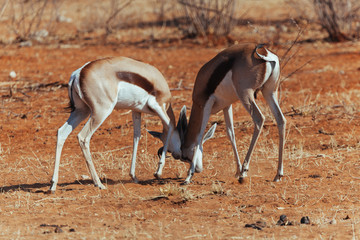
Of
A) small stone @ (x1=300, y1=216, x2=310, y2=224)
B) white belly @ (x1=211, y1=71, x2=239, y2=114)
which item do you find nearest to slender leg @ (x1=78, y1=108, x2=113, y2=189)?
white belly @ (x1=211, y1=71, x2=239, y2=114)

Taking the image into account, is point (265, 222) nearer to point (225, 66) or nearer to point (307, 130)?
point (225, 66)

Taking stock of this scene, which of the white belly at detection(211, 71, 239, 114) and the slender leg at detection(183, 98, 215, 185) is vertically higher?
the white belly at detection(211, 71, 239, 114)

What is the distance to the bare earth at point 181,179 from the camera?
4.86 m

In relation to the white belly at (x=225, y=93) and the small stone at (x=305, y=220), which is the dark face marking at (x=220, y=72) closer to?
the white belly at (x=225, y=93)

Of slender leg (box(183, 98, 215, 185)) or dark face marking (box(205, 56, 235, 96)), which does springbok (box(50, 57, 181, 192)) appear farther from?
dark face marking (box(205, 56, 235, 96))

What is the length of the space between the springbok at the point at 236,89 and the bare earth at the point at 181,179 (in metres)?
0.37

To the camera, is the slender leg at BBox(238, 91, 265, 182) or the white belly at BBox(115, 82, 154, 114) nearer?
the slender leg at BBox(238, 91, 265, 182)

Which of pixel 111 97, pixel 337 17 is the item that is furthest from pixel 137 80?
pixel 337 17

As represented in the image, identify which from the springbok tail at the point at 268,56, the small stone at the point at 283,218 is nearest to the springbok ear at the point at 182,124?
the springbok tail at the point at 268,56

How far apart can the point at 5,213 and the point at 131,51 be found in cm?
1218

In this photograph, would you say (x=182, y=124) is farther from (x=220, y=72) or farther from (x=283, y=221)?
(x=283, y=221)

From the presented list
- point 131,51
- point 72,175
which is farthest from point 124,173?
point 131,51

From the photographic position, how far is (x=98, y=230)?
4793 millimetres

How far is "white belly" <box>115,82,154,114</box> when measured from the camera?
6289 millimetres
